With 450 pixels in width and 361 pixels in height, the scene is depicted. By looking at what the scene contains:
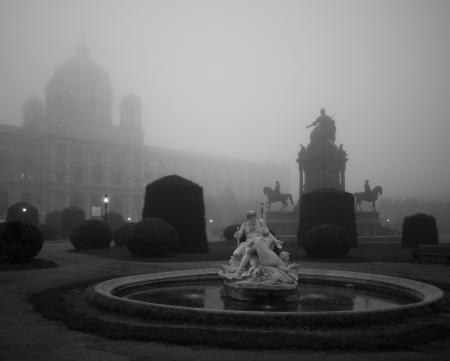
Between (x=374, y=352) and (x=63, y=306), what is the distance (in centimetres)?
550

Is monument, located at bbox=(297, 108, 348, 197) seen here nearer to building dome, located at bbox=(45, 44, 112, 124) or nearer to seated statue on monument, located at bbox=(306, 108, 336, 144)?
seated statue on monument, located at bbox=(306, 108, 336, 144)

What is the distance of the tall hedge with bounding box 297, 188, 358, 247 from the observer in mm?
22047

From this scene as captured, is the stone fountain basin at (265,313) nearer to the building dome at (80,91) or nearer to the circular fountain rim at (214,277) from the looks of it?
the circular fountain rim at (214,277)

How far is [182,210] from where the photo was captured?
2020 centimetres

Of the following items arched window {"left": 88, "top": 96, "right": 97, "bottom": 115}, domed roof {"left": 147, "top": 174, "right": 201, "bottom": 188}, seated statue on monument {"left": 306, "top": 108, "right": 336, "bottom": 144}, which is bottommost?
domed roof {"left": 147, "top": 174, "right": 201, "bottom": 188}

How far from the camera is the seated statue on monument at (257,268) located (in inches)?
322

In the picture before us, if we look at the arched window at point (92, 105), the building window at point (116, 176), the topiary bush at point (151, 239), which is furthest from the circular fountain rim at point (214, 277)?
the arched window at point (92, 105)

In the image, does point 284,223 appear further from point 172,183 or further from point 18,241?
point 18,241

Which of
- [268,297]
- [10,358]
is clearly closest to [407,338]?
[268,297]

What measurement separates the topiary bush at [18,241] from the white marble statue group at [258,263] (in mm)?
9466

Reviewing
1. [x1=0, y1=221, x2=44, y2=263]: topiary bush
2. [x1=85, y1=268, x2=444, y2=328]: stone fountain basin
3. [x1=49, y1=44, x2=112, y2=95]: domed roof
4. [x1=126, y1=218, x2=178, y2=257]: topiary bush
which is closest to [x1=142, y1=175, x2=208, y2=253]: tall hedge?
[x1=126, y1=218, x2=178, y2=257]: topiary bush

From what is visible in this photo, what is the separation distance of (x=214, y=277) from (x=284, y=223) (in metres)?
24.3

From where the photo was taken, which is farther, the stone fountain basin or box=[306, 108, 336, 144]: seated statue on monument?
box=[306, 108, 336, 144]: seated statue on monument

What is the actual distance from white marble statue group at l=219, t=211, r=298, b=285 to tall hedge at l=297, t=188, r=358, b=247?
43.7 feet
